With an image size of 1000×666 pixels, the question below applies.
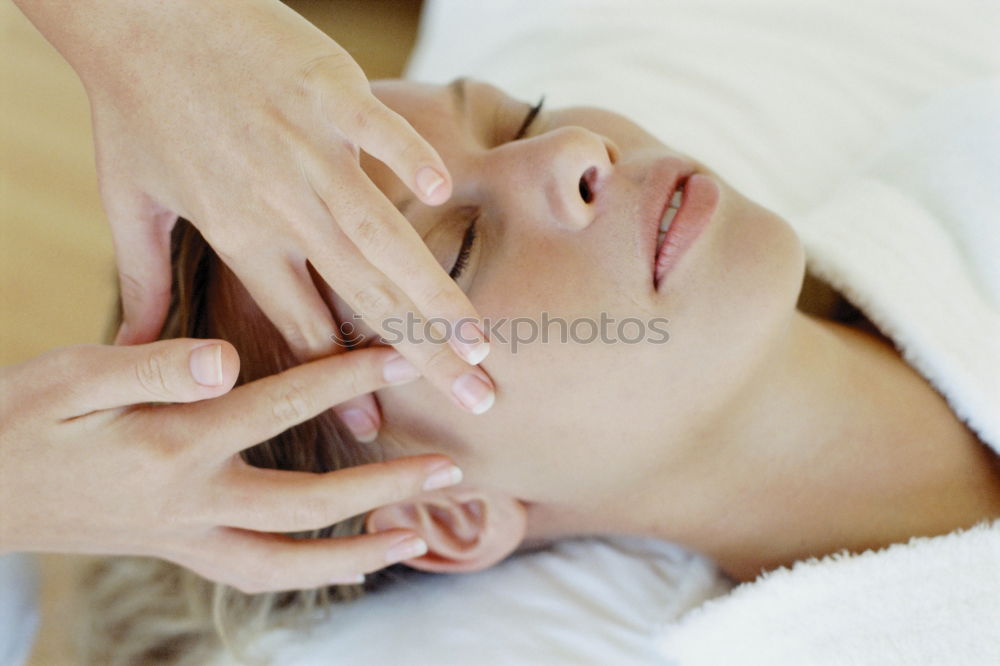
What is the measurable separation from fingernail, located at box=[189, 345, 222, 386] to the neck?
1.60ft

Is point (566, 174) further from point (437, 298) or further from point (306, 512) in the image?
point (306, 512)

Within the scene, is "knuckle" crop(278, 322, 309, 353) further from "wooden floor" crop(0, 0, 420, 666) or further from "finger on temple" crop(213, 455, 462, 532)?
"wooden floor" crop(0, 0, 420, 666)

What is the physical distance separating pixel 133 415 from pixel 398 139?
1.29 feet

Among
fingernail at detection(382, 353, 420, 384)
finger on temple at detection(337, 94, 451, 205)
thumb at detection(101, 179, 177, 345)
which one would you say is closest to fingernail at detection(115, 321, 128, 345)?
thumb at detection(101, 179, 177, 345)

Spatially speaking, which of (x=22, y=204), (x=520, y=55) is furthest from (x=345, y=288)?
(x=22, y=204)

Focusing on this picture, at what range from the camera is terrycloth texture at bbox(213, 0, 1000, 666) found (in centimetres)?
92

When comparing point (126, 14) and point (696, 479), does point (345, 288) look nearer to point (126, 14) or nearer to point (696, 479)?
point (126, 14)

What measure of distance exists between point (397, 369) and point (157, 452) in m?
0.24

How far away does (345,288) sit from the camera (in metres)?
0.74

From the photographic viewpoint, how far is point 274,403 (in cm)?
80

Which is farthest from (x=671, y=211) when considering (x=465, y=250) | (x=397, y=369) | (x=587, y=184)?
(x=397, y=369)

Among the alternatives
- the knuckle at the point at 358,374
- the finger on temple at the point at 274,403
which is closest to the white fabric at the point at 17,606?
the finger on temple at the point at 274,403

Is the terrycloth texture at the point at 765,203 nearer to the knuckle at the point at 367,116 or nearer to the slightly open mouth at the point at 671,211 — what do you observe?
the slightly open mouth at the point at 671,211

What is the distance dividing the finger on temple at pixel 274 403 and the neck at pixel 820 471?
1.21 ft
